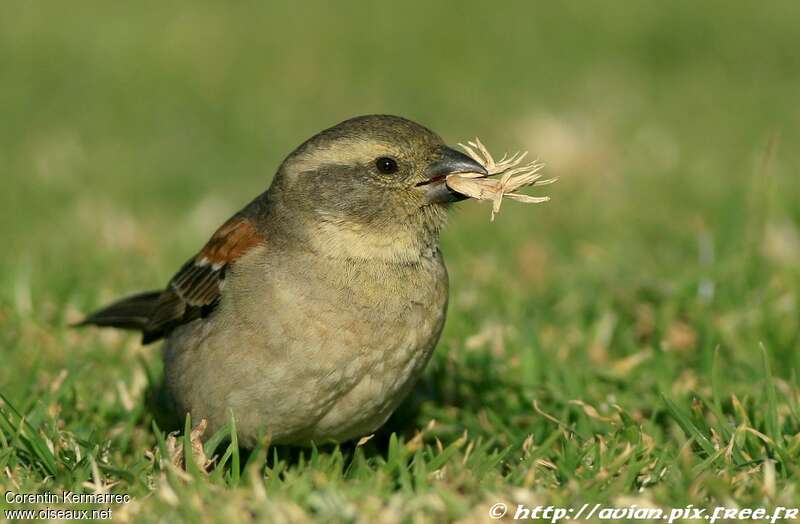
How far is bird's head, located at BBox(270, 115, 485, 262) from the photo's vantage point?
4906 mm

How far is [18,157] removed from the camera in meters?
10.6

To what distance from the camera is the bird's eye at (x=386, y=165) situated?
4.94m

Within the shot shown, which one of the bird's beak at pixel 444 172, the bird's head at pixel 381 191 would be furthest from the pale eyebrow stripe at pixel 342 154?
the bird's beak at pixel 444 172

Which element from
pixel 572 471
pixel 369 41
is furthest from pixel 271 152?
pixel 572 471

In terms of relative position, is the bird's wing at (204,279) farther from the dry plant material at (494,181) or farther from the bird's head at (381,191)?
the dry plant material at (494,181)

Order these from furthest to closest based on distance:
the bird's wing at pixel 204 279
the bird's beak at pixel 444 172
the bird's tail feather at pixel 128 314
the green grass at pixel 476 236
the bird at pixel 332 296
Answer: the bird's tail feather at pixel 128 314 → the bird's wing at pixel 204 279 → the bird's beak at pixel 444 172 → the bird at pixel 332 296 → the green grass at pixel 476 236

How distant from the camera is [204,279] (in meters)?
5.36

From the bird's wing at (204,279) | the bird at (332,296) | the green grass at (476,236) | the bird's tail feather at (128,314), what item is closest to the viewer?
the green grass at (476,236)

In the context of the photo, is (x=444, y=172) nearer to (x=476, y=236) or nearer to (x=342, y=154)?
(x=342, y=154)

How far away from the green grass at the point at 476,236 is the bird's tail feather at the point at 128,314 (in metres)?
0.23

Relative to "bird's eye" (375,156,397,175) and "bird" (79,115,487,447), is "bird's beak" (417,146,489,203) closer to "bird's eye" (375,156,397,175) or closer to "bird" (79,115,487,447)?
"bird" (79,115,487,447)

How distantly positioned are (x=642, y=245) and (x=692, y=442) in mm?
3298

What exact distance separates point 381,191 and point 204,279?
1.01m

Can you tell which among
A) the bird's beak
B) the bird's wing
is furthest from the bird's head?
the bird's wing
